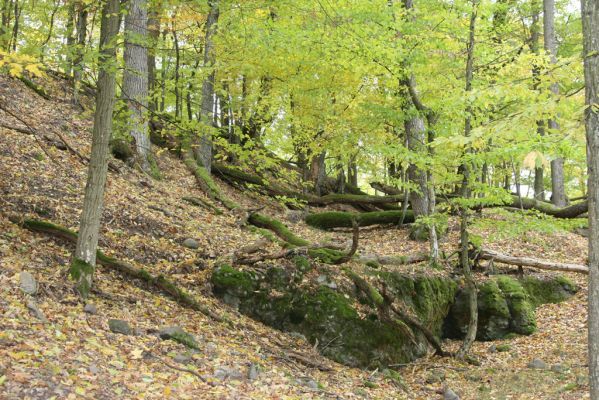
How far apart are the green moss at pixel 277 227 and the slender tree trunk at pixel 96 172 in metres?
4.92

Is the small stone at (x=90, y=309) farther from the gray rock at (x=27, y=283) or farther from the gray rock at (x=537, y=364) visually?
the gray rock at (x=537, y=364)

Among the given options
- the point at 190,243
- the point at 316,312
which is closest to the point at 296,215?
the point at 190,243

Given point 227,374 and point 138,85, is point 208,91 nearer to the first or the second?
point 138,85

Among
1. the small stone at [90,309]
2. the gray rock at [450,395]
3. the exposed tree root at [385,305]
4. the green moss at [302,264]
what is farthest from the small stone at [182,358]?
the gray rock at [450,395]

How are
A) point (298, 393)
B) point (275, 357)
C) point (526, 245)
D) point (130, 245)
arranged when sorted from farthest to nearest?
1. point (526, 245)
2. point (130, 245)
3. point (275, 357)
4. point (298, 393)

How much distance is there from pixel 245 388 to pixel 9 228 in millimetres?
4239

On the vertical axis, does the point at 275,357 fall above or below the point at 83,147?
below

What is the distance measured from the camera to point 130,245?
8266 millimetres

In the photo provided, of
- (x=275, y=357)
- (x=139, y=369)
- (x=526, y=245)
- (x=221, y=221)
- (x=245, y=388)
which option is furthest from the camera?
(x=526, y=245)

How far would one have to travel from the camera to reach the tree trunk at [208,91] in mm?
8938

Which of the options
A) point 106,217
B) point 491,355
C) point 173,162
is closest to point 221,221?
point 106,217

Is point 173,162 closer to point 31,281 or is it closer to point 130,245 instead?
point 130,245

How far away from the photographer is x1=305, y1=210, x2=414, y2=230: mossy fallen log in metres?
14.7

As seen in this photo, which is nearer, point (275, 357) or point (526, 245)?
point (275, 357)
